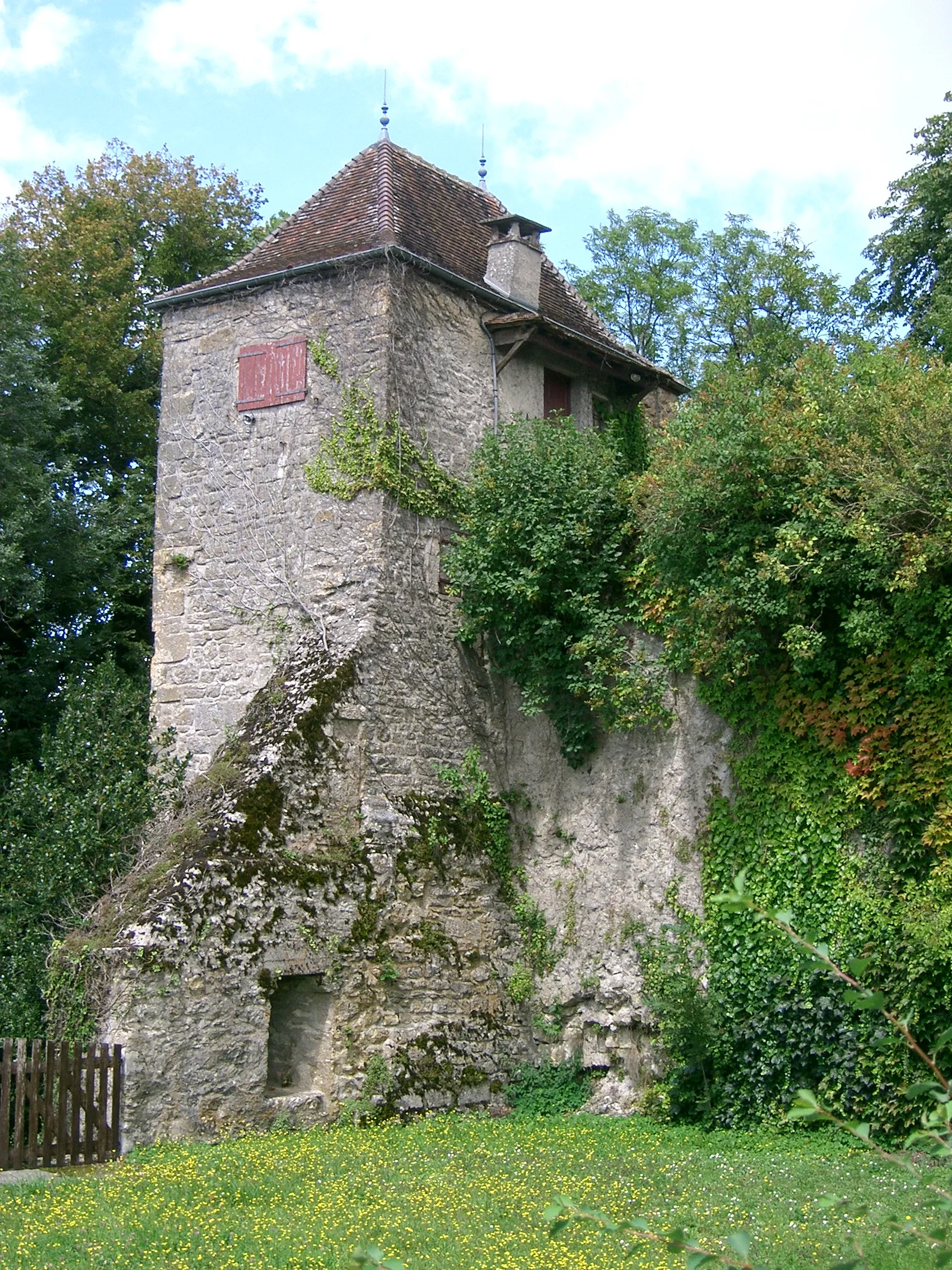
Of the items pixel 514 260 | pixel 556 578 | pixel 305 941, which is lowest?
pixel 305 941

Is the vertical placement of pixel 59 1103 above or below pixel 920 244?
below

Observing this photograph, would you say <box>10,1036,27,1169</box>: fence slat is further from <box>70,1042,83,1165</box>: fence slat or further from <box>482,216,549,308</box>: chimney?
<box>482,216,549,308</box>: chimney

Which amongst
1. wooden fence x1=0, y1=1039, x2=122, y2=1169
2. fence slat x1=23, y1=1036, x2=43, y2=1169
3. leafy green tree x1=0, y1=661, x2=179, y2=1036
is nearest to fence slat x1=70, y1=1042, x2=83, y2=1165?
wooden fence x1=0, y1=1039, x2=122, y2=1169

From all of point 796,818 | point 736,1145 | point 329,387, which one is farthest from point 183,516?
point 736,1145

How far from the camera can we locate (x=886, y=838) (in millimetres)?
11086

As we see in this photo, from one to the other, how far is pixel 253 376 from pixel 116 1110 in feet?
24.9

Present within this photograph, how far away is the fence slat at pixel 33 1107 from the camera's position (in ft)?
32.0

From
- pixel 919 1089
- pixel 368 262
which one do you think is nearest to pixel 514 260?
pixel 368 262

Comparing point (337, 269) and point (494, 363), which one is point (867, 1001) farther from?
point (494, 363)

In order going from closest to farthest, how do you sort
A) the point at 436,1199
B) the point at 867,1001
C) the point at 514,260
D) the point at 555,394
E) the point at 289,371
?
1. the point at 867,1001
2. the point at 436,1199
3. the point at 289,371
4. the point at 514,260
5. the point at 555,394

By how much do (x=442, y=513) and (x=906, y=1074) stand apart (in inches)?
271

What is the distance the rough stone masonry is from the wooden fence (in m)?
0.20

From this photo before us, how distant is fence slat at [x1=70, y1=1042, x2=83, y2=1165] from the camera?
9953 mm

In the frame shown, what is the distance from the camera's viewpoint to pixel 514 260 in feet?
50.5
